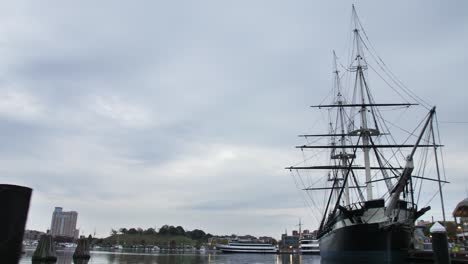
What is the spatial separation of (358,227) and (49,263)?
113 feet

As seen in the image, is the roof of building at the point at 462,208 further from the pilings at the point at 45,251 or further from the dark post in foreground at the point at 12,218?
the dark post in foreground at the point at 12,218

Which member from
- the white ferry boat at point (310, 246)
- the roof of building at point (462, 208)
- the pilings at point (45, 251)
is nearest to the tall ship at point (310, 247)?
the white ferry boat at point (310, 246)

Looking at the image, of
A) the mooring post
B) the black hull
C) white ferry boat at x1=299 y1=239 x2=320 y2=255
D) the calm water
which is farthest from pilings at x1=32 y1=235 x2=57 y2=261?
white ferry boat at x1=299 y1=239 x2=320 y2=255

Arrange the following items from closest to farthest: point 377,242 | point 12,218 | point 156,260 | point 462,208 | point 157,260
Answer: point 12,218 < point 377,242 < point 462,208 < point 156,260 < point 157,260

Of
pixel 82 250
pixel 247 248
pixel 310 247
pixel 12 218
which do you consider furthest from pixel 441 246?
pixel 247 248

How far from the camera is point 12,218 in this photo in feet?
15.2

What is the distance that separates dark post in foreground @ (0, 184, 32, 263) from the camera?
15.0 ft

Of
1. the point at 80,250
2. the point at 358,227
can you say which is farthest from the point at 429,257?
the point at 80,250

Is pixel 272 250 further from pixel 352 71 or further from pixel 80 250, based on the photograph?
pixel 352 71

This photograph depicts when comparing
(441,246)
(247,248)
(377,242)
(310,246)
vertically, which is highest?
(441,246)

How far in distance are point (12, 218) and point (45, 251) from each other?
147 ft

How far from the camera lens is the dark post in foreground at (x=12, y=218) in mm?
4578

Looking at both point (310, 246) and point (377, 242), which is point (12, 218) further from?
A: point (310, 246)

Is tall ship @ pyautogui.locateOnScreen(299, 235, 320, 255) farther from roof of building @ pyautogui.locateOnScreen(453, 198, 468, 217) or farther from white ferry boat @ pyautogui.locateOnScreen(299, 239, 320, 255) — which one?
roof of building @ pyautogui.locateOnScreen(453, 198, 468, 217)
